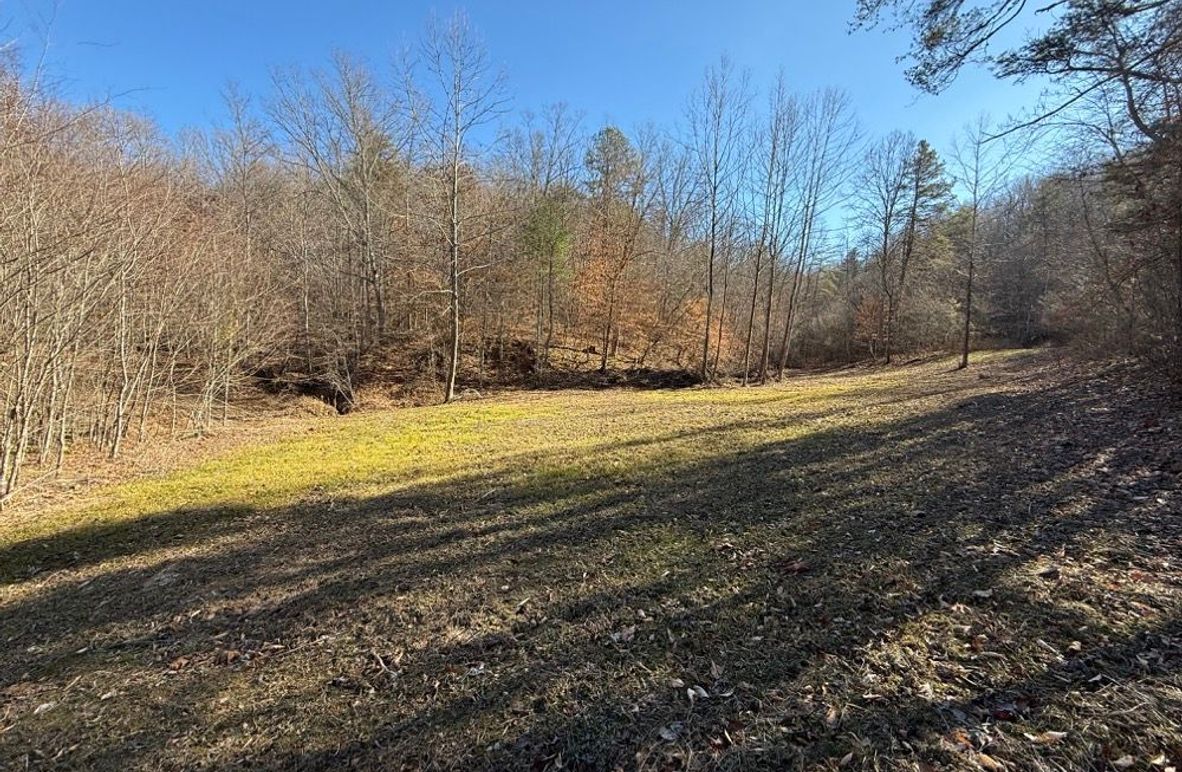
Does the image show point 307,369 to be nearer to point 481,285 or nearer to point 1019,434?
point 481,285

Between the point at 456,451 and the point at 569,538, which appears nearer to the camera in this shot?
the point at 569,538

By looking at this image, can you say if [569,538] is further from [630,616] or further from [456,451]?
[456,451]

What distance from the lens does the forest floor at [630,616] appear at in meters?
2.12

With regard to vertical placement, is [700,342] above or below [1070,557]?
above

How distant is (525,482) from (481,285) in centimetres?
1583

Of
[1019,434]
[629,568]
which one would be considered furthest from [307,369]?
[1019,434]

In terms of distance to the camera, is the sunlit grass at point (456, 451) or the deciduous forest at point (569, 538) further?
the sunlit grass at point (456, 451)

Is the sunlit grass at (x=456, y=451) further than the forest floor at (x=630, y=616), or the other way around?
the sunlit grass at (x=456, y=451)

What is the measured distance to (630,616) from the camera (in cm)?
307

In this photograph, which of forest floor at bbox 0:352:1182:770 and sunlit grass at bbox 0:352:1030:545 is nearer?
forest floor at bbox 0:352:1182:770

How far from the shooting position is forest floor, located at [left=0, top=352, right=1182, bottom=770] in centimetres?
212

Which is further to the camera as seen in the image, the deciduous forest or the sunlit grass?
the sunlit grass

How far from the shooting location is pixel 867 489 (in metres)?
4.96

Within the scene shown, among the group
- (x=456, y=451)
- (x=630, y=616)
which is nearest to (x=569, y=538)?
(x=630, y=616)
